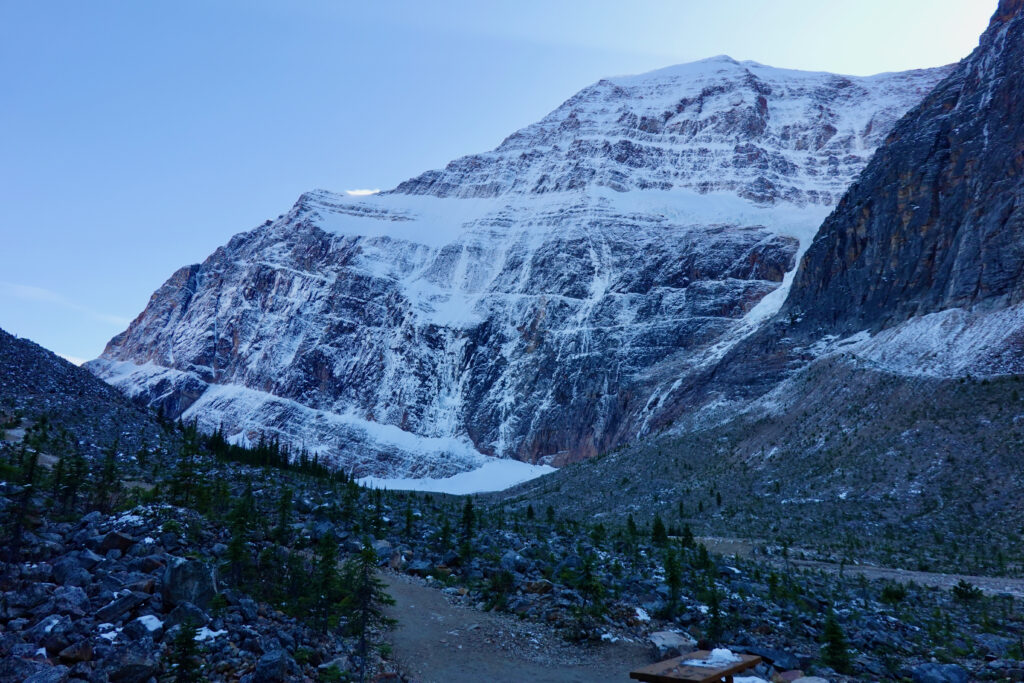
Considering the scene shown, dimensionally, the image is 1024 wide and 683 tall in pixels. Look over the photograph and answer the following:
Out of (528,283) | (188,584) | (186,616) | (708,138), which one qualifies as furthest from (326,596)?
(708,138)

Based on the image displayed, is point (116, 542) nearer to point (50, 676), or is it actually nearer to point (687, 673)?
point (50, 676)

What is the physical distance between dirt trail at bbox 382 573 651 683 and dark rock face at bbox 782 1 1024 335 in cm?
4702

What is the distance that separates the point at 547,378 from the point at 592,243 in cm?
2973

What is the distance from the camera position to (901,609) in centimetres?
1750

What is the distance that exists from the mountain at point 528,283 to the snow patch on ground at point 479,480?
2.66 meters

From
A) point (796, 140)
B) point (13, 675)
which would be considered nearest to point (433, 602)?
point (13, 675)

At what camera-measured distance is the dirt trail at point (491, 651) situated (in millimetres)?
11695

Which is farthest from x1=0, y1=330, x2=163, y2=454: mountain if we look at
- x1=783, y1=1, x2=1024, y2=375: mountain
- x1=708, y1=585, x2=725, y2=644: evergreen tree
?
x1=783, y1=1, x2=1024, y2=375: mountain

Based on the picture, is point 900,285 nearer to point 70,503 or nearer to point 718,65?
point 70,503

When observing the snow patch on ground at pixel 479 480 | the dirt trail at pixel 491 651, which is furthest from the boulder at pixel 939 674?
the snow patch on ground at pixel 479 480

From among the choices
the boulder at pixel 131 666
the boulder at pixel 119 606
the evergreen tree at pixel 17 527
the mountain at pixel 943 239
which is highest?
the mountain at pixel 943 239

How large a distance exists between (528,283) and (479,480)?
4147cm

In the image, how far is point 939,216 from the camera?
61062 millimetres

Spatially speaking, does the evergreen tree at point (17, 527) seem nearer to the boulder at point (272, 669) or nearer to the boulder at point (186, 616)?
the boulder at point (186, 616)
